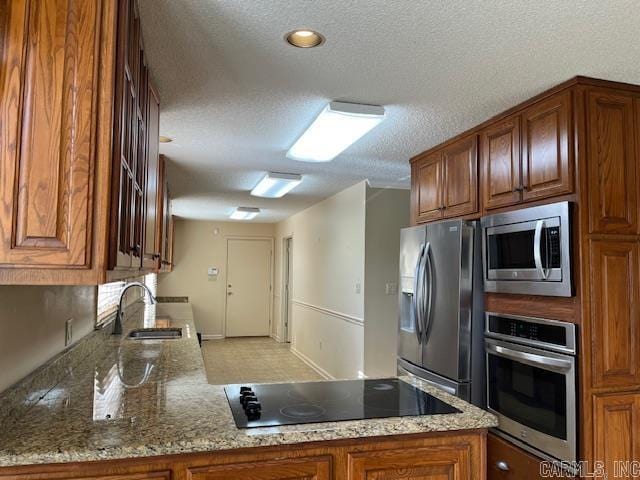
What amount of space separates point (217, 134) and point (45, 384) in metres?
1.94

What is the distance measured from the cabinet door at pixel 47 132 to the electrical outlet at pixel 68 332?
128cm

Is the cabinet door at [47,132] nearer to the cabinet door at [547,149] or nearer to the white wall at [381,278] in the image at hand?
the cabinet door at [547,149]

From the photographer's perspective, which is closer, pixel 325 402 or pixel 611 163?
pixel 325 402

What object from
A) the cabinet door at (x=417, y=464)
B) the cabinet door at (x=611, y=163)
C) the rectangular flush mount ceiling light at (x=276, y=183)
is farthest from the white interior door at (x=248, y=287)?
the cabinet door at (x=417, y=464)

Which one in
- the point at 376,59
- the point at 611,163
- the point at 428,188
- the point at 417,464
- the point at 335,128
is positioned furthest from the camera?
the point at 428,188

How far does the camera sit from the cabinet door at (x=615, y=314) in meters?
2.19

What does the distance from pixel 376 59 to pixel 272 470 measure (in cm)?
168

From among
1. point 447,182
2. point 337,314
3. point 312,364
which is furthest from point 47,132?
point 312,364

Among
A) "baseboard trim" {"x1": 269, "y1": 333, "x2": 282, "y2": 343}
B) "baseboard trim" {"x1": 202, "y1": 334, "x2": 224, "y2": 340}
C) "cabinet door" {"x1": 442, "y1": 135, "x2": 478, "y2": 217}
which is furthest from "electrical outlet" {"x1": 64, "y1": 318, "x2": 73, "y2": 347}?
"baseboard trim" {"x1": 202, "y1": 334, "x2": 224, "y2": 340}

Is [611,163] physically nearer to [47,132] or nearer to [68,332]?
[47,132]

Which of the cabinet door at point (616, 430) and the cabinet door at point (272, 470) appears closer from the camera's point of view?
the cabinet door at point (272, 470)

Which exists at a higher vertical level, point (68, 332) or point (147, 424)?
point (68, 332)

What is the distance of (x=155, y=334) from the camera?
3818 mm

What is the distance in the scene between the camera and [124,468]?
133 cm
